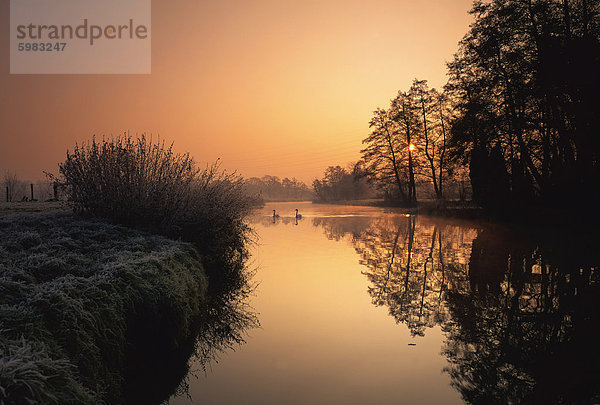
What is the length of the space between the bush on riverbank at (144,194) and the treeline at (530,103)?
15536 millimetres

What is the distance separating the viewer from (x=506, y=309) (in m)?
6.27

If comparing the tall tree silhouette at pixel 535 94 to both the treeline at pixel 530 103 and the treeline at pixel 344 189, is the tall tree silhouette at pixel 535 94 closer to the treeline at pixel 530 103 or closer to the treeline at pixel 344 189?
the treeline at pixel 530 103

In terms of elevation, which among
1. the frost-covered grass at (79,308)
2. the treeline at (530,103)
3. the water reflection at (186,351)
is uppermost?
the treeline at (530,103)

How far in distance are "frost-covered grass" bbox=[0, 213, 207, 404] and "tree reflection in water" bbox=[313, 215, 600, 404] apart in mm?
3587

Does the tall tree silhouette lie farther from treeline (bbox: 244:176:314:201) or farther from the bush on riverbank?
treeline (bbox: 244:176:314:201)

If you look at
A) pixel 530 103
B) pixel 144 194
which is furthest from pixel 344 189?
pixel 144 194

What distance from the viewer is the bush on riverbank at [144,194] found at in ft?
30.9

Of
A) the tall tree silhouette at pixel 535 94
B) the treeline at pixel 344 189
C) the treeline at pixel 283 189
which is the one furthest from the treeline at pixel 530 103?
the treeline at pixel 283 189

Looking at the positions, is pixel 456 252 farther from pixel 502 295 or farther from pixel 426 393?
pixel 426 393

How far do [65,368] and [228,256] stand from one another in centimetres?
895

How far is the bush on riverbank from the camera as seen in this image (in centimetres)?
942

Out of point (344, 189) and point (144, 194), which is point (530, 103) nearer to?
point (144, 194)

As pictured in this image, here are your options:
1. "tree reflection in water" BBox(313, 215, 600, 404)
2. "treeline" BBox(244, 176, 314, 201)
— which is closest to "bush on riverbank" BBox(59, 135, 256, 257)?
"tree reflection in water" BBox(313, 215, 600, 404)

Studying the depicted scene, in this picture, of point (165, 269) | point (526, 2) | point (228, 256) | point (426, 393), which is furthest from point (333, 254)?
point (526, 2)
